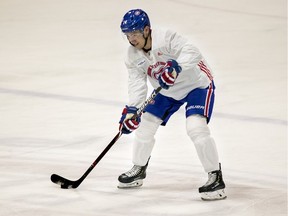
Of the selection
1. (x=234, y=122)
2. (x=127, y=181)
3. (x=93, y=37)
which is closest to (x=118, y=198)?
(x=127, y=181)

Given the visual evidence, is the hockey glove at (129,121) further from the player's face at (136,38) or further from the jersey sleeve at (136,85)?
the player's face at (136,38)

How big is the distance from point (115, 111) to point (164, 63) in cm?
172

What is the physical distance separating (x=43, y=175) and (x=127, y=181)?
49 centimetres

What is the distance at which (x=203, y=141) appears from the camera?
4.46 meters

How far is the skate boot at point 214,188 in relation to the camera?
4.46 metres

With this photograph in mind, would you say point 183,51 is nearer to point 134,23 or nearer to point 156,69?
point 156,69

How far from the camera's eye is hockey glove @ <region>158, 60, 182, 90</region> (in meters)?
4.40

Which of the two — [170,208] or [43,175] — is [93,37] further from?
[170,208]

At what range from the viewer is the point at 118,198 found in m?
4.54

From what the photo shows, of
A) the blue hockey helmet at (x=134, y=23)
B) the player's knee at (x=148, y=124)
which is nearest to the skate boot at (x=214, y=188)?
the player's knee at (x=148, y=124)

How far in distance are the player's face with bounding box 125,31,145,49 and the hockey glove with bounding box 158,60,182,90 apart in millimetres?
178

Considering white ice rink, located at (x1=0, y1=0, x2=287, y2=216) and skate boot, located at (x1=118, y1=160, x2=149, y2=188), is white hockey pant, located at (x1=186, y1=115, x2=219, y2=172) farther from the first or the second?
skate boot, located at (x1=118, y1=160, x2=149, y2=188)

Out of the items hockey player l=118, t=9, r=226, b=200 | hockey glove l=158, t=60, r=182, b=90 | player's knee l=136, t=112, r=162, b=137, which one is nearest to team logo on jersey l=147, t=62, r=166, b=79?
hockey player l=118, t=9, r=226, b=200

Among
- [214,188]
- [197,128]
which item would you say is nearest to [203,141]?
[197,128]
